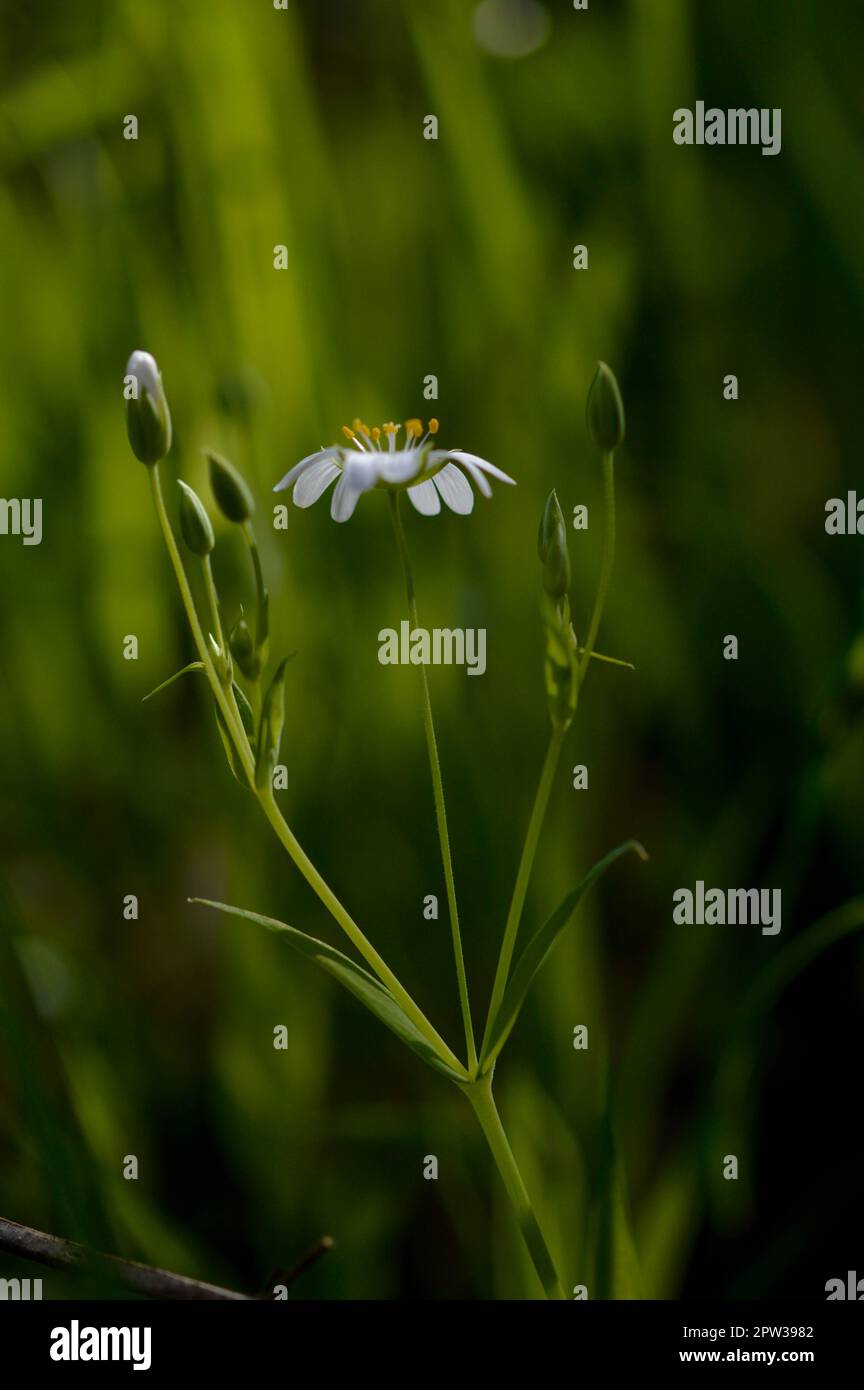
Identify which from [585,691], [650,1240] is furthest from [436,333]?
[650,1240]

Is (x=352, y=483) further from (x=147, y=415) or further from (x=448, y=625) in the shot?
(x=448, y=625)

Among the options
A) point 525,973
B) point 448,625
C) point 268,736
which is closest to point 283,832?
point 268,736

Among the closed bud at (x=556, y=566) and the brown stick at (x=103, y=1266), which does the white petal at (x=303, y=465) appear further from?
the brown stick at (x=103, y=1266)

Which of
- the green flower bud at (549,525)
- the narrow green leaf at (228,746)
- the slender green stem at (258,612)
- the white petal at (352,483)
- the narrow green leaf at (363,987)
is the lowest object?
the narrow green leaf at (363,987)

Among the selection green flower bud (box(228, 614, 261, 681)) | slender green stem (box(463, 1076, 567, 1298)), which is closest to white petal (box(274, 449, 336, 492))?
green flower bud (box(228, 614, 261, 681))

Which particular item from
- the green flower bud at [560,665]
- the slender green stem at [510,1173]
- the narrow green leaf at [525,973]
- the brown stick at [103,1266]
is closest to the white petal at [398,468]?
the green flower bud at [560,665]
